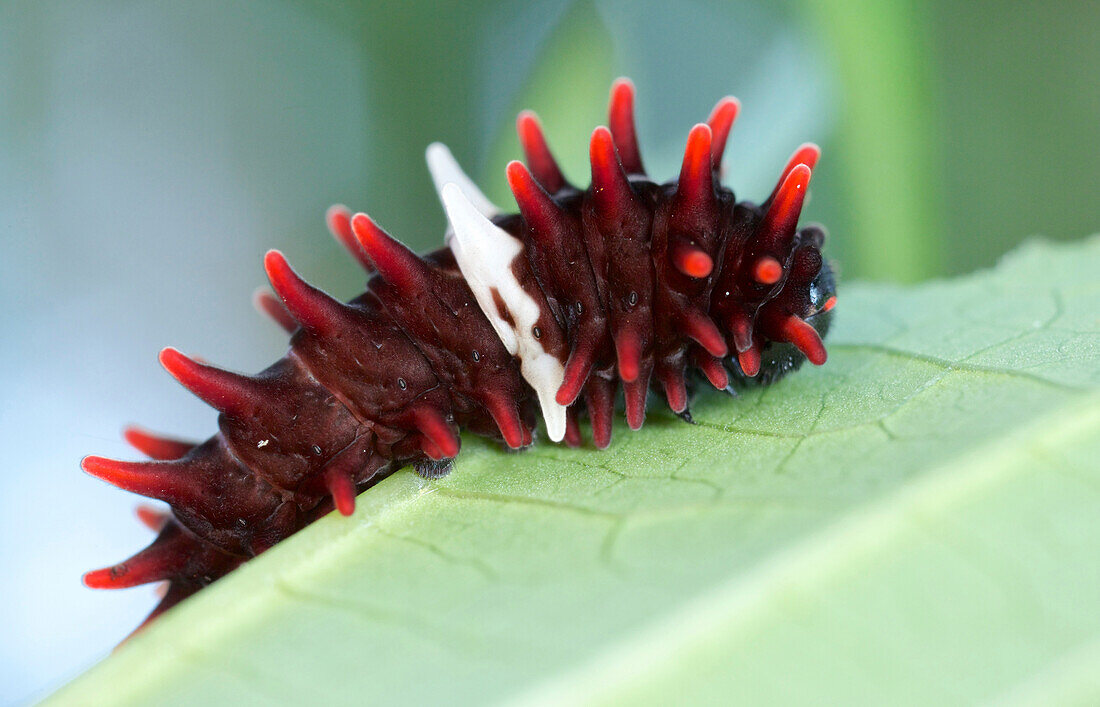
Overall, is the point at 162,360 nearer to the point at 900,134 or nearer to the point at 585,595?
the point at 585,595

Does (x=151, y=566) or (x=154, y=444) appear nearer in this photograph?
(x=151, y=566)

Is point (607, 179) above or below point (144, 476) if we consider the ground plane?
above

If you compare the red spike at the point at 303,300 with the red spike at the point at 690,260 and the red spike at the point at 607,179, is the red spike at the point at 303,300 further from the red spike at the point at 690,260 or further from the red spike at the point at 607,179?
the red spike at the point at 690,260

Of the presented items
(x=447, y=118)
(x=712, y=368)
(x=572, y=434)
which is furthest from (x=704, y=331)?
(x=447, y=118)

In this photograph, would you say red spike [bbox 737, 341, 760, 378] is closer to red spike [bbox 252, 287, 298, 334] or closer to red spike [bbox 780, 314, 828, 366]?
red spike [bbox 780, 314, 828, 366]

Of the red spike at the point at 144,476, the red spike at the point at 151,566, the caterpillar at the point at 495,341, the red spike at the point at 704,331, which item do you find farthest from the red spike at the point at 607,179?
the red spike at the point at 151,566

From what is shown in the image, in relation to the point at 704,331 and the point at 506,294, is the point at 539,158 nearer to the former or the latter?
the point at 506,294

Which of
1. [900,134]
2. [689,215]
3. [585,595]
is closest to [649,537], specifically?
[585,595]
